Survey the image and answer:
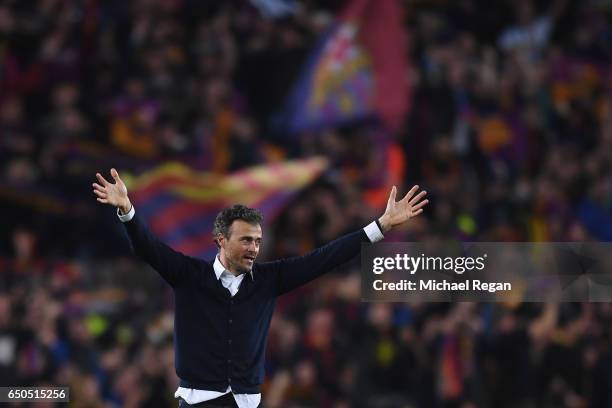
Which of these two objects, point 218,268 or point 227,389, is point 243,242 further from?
point 227,389

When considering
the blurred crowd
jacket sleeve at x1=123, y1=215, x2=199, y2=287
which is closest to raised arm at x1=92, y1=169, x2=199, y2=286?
jacket sleeve at x1=123, y1=215, x2=199, y2=287

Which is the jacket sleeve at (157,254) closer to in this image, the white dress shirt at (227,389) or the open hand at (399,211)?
the white dress shirt at (227,389)

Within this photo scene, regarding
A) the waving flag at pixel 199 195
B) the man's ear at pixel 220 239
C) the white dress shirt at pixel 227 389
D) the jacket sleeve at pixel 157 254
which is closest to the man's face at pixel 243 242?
the man's ear at pixel 220 239

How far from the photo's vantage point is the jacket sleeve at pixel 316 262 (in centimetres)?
720

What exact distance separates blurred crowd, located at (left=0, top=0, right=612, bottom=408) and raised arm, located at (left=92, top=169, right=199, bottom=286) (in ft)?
13.9

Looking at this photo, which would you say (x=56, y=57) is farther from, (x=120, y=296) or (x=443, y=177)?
(x=443, y=177)

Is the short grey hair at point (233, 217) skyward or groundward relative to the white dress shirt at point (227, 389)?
skyward

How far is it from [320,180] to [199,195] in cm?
129

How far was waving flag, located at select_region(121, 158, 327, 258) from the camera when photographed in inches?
519

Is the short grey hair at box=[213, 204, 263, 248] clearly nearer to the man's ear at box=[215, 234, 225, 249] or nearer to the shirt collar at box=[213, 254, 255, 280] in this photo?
the man's ear at box=[215, 234, 225, 249]

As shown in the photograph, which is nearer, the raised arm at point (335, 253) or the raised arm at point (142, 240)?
the raised arm at point (142, 240)

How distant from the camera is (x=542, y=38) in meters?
18.0

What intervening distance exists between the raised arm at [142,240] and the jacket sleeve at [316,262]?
18.6 inches

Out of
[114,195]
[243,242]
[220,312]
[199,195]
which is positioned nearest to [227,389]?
[220,312]
